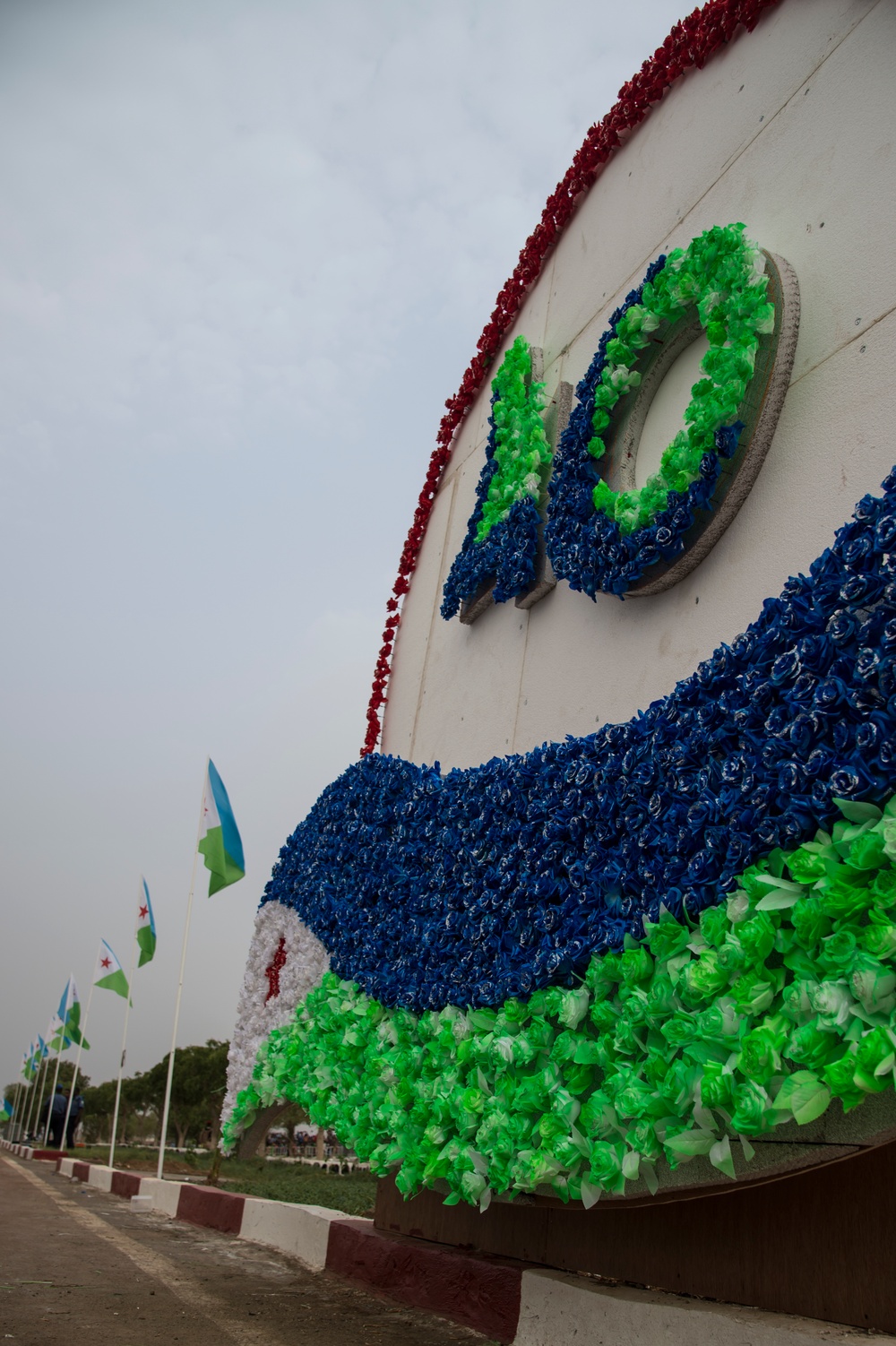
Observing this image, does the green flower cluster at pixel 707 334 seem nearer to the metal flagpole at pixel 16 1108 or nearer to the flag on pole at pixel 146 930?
the flag on pole at pixel 146 930

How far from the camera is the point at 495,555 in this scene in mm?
4754

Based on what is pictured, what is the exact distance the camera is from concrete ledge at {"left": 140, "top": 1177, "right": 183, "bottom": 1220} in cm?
875

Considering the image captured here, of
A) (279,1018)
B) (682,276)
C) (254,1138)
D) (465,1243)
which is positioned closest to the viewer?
(682,276)

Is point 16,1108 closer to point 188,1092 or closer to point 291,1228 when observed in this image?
point 188,1092

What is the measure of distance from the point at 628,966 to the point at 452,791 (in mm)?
1575

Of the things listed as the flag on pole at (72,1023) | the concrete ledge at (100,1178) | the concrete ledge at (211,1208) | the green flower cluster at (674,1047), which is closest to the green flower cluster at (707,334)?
the green flower cluster at (674,1047)

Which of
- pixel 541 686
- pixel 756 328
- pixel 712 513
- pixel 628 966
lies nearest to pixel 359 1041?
pixel 541 686

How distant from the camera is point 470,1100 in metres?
3.21

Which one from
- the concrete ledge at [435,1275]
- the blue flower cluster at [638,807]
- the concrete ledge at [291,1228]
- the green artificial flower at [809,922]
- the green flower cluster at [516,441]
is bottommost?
the concrete ledge at [291,1228]

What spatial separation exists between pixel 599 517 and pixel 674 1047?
2057mm

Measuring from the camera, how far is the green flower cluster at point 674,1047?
6.40 ft

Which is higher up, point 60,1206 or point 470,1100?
point 470,1100

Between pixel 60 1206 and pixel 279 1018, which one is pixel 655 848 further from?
pixel 60 1206

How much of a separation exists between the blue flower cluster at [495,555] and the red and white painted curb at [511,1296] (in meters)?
2.73
